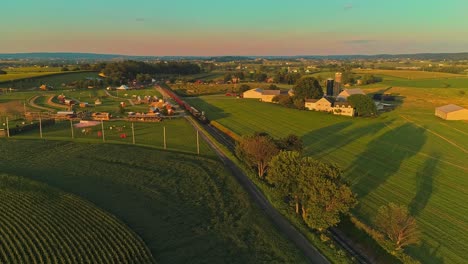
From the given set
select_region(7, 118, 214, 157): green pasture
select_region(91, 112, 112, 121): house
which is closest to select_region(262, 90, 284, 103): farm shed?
select_region(7, 118, 214, 157): green pasture

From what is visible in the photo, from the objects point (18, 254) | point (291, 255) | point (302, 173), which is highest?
point (302, 173)

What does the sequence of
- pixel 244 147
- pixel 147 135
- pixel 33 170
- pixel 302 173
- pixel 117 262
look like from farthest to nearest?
pixel 147 135
pixel 244 147
pixel 33 170
pixel 302 173
pixel 117 262

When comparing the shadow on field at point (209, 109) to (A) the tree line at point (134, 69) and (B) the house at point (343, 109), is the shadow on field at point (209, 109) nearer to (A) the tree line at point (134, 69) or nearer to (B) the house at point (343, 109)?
(B) the house at point (343, 109)

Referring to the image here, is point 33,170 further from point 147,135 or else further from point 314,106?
point 314,106

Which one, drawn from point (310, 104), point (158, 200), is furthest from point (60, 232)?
point (310, 104)

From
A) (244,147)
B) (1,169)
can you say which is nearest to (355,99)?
(244,147)

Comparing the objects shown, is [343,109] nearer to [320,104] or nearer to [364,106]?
[364,106]

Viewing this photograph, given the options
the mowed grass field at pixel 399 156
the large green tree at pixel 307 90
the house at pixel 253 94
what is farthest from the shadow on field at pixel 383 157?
the house at pixel 253 94
